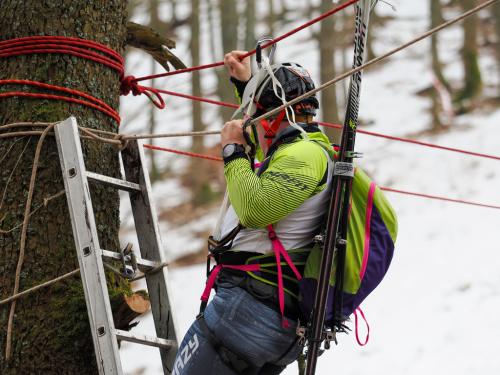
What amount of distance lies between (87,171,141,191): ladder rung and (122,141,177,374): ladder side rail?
7 centimetres

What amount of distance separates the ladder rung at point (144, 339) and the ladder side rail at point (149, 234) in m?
0.07

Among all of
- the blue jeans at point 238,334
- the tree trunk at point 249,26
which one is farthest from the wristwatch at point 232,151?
the tree trunk at point 249,26

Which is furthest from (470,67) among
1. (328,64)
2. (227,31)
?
(227,31)

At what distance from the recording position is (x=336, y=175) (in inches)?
138

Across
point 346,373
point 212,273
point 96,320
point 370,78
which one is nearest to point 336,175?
point 212,273

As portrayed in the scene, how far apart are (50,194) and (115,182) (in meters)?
0.34

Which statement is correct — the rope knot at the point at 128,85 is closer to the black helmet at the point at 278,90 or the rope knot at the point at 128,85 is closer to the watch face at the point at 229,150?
the black helmet at the point at 278,90

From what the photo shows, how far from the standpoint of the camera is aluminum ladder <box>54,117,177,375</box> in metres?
3.76

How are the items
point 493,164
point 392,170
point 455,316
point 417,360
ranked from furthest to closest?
point 392,170 → point 493,164 → point 455,316 → point 417,360

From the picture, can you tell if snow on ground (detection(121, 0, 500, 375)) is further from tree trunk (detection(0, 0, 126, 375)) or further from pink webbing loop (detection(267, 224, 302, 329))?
pink webbing loop (detection(267, 224, 302, 329))

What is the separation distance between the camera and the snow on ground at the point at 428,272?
29.7ft

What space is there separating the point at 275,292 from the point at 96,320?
861mm

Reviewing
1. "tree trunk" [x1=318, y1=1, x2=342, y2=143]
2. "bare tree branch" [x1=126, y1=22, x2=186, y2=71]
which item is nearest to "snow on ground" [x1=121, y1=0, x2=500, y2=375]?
"tree trunk" [x1=318, y1=1, x2=342, y2=143]

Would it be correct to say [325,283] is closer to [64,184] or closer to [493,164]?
[64,184]
